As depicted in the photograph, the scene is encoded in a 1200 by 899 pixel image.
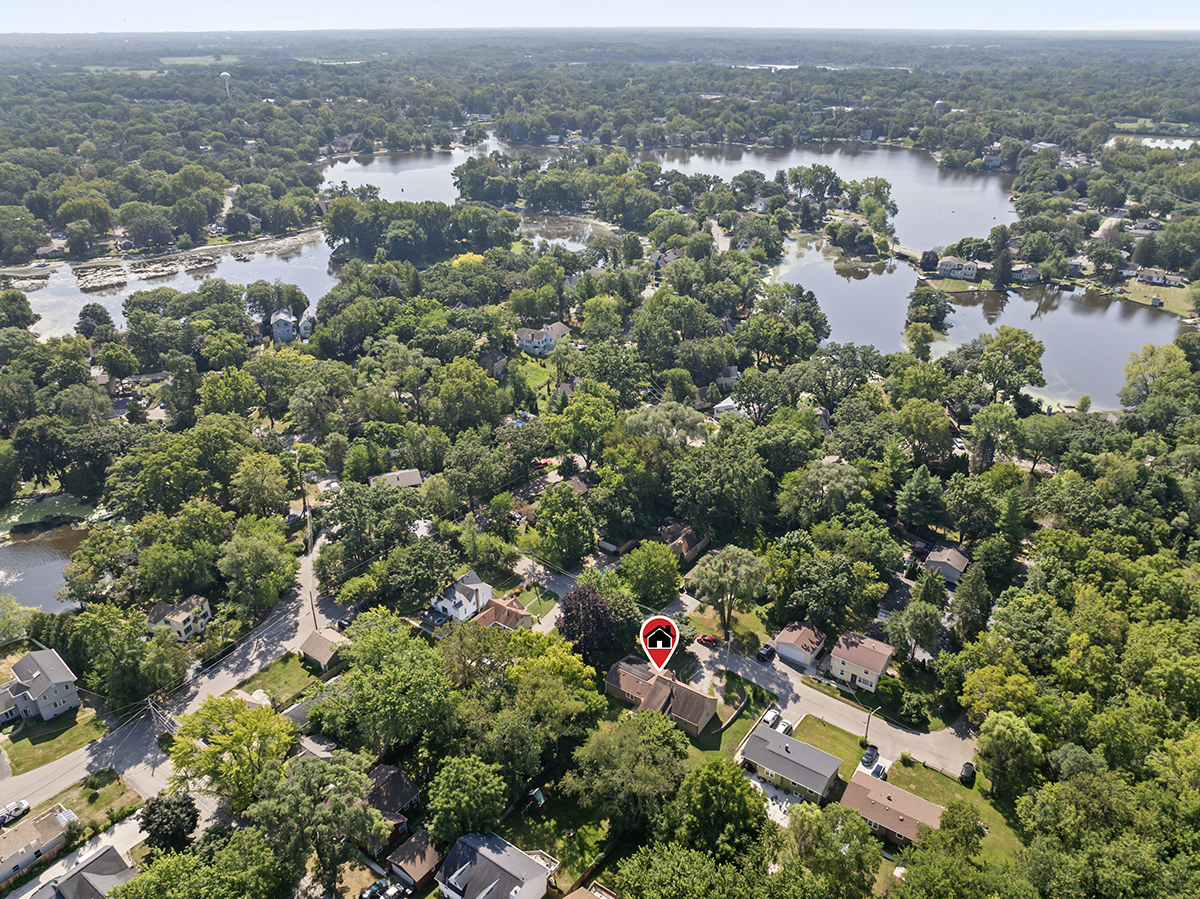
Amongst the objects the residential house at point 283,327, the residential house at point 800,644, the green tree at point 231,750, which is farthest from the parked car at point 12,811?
the residential house at point 283,327

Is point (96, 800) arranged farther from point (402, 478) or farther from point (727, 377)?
point (727, 377)

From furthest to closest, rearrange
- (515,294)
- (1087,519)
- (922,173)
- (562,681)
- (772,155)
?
(772,155) → (922,173) → (515,294) → (1087,519) → (562,681)

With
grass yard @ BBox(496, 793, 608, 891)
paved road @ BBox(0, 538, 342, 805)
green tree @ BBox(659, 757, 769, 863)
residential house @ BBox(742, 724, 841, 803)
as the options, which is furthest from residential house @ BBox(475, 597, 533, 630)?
green tree @ BBox(659, 757, 769, 863)

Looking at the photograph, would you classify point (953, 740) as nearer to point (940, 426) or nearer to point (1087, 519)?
point (1087, 519)

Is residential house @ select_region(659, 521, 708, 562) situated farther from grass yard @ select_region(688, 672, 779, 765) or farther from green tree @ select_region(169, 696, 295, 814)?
green tree @ select_region(169, 696, 295, 814)

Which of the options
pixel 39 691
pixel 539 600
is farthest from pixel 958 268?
pixel 39 691

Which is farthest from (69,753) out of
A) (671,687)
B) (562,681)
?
(671,687)

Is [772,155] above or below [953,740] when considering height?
above
